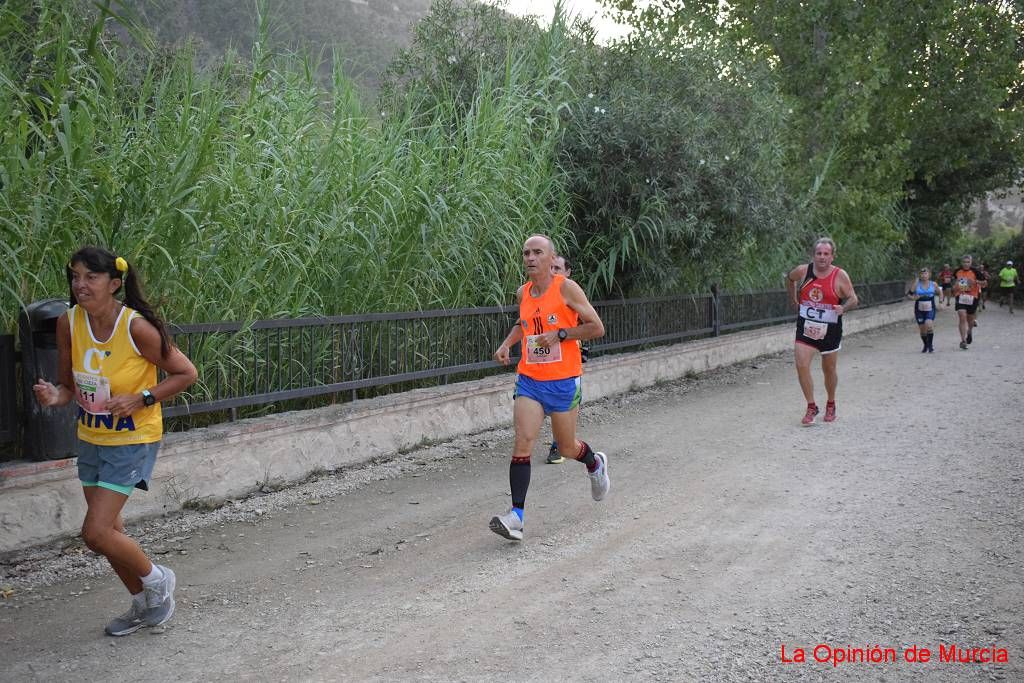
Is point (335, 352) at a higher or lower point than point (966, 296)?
higher

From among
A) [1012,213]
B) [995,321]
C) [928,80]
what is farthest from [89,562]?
[1012,213]

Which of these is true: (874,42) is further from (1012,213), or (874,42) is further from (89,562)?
(1012,213)

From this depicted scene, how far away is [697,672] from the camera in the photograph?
3.55 metres

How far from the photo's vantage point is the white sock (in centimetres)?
400

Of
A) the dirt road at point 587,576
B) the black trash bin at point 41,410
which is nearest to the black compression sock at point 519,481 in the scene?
the dirt road at point 587,576

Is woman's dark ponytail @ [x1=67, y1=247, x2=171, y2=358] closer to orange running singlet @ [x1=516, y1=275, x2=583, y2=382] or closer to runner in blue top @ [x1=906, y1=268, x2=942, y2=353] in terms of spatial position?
orange running singlet @ [x1=516, y1=275, x2=583, y2=382]

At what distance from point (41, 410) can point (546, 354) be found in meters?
2.95

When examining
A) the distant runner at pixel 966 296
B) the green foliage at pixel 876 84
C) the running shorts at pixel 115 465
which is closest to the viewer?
the running shorts at pixel 115 465

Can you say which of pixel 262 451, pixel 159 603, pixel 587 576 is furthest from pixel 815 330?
pixel 159 603

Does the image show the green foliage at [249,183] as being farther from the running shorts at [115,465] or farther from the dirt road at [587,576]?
the dirt road at [587,576]

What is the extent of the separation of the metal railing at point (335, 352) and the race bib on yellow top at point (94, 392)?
6.82ft

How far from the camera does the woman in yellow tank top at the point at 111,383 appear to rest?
12.4ft

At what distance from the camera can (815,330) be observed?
366 inches

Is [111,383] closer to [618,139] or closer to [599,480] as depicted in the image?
[599,480]
